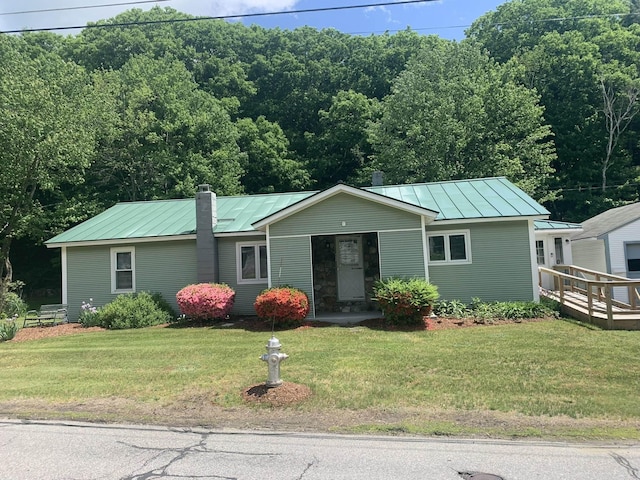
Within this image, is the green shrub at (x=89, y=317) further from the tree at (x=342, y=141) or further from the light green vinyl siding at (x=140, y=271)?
the tree at (x=342, y=141)

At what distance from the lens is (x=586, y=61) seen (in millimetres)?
37219

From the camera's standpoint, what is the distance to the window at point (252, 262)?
1538 cm

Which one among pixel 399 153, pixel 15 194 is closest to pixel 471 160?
pixel 399 153

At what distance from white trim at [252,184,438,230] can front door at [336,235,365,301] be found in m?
2.26

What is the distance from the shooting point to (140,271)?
52.2 feet

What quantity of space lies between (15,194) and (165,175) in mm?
8456

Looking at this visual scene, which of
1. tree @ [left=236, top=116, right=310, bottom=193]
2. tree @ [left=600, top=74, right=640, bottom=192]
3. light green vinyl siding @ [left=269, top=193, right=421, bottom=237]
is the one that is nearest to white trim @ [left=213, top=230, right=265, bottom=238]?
light green vinyl siding @ [left=269, top=193, right=421, bottom=237]

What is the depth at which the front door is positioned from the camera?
1539 centimetres

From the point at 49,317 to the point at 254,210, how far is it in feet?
25.8

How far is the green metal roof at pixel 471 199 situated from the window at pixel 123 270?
9424mm

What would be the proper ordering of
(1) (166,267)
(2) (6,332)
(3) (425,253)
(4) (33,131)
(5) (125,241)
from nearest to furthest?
(2) (6,332)
(3) (425,253)
(5) (125,241)
(1) (166,267)
(4) (33,131)

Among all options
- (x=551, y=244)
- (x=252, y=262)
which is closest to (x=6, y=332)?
(x=252, y=262)

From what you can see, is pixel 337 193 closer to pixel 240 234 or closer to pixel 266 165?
pixel 240 234

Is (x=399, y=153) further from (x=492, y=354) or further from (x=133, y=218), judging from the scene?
(x=492, y=354)
